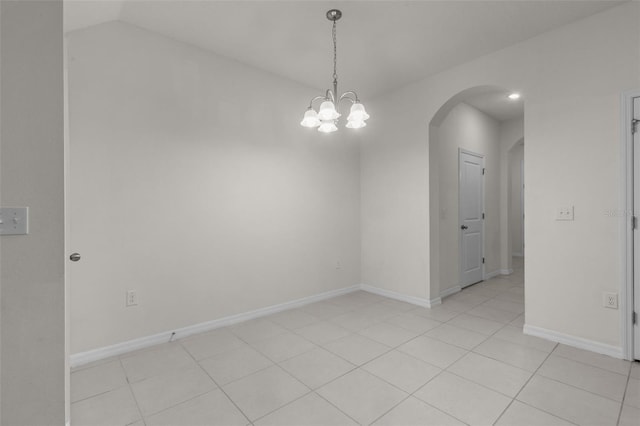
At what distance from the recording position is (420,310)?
3600 millimetres

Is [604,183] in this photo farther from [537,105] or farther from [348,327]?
[348,327]

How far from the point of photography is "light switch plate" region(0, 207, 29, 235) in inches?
43.8

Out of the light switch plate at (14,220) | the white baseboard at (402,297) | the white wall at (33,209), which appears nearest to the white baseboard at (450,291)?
the white baseboard at (402,297)

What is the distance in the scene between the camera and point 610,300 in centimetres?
246

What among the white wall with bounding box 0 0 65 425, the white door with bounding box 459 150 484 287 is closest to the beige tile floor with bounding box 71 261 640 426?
the white wall with bounding box 0 0 65 425

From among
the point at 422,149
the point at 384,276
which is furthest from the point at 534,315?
the point at 422,149

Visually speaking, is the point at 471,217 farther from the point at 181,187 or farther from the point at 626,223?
the point at 181,187

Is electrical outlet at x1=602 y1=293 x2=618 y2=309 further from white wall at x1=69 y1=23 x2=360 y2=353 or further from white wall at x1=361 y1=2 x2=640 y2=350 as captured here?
white wall at x1=69 y1=23 x2=360 y2=353

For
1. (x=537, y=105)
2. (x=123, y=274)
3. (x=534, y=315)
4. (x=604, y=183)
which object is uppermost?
(x=537, y=105)

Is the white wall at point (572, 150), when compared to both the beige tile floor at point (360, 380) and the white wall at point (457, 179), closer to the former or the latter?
the beige tile floor at point (360, 380)

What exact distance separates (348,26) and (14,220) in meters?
2.68

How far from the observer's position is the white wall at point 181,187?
2.42 metres

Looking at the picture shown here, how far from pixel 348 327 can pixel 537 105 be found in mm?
2848

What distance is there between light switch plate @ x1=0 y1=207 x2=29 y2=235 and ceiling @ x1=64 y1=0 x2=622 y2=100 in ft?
5.61
